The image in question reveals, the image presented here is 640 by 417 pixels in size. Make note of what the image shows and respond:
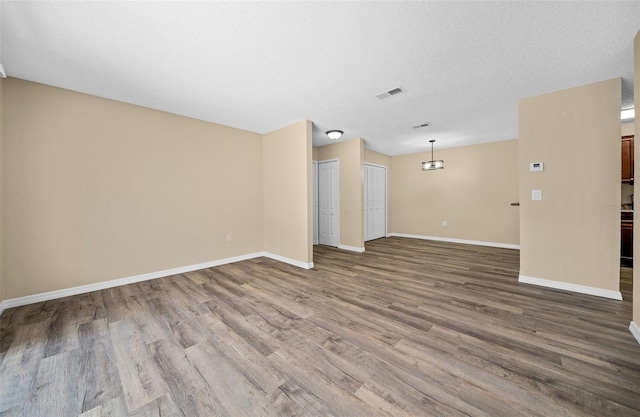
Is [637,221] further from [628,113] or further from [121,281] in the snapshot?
[121,281]

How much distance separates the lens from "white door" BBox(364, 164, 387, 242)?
21.7ft

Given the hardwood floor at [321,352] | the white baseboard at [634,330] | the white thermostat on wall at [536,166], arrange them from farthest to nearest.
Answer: the white thermostat on wall at [536,166]
the white baseboard at [634,330]
the hardwood floor at [321,352]

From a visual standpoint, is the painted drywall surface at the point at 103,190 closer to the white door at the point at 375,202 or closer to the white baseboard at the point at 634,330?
the white door at the point at 375,202

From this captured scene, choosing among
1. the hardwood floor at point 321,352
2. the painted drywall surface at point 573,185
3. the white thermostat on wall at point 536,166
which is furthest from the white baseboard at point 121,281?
the white thermostat on wall at point 536,166

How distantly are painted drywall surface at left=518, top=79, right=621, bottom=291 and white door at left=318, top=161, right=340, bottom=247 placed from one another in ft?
11.6

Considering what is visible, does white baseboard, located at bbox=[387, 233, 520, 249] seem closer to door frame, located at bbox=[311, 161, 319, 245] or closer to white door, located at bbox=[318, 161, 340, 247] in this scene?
white door, located at bbox=[318, 161, 340, 247]

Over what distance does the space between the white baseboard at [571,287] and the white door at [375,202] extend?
145 inches

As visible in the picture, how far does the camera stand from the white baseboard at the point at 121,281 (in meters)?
2.68

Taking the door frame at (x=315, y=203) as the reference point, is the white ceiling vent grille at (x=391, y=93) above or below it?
above

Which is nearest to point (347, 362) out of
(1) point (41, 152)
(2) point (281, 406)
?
(2) point (281, 406)

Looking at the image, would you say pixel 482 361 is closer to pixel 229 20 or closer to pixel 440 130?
pixel 229 20

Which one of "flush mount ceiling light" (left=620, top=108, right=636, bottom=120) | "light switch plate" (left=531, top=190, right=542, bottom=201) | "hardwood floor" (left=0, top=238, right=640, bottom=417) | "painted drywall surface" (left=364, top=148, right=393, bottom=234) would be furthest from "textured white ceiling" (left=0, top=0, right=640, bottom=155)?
"painted drywall surface" (left=364, top=148, right=393, bottom=234)

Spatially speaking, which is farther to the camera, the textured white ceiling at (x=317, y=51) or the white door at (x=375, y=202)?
the white door at (x=375, y=202)

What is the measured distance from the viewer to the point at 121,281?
10.8 feet
